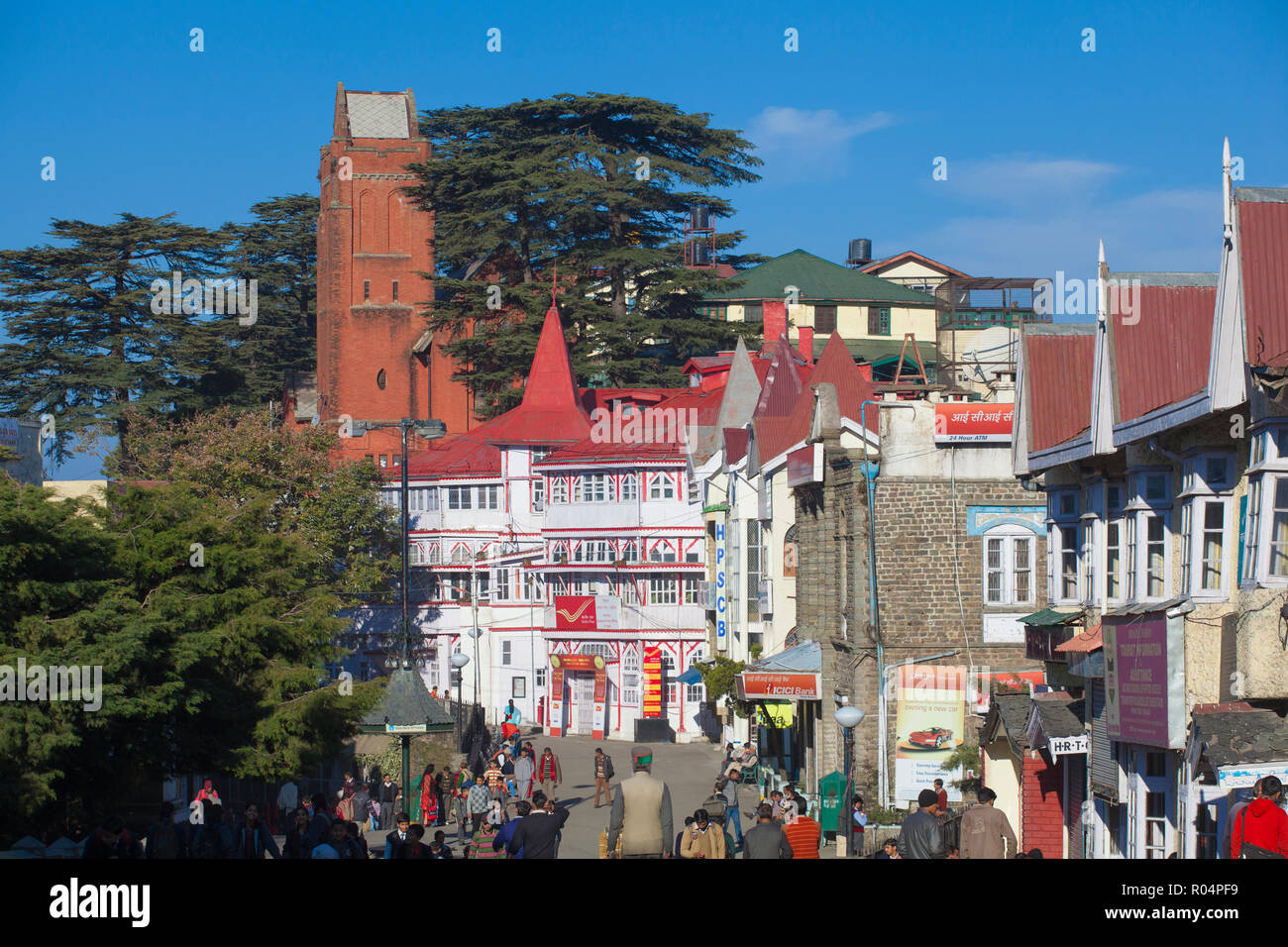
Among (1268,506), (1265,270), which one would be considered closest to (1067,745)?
(1268,506)

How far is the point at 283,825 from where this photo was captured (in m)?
30.6

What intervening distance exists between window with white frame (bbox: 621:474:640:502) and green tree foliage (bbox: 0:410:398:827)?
2392cm

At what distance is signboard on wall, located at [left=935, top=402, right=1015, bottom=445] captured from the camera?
101ft

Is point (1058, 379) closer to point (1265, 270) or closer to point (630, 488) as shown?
point (1265, 270)

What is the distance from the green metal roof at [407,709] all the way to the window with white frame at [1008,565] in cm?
1039

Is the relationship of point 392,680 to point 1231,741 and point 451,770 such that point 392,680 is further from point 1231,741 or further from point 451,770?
point 1231,741

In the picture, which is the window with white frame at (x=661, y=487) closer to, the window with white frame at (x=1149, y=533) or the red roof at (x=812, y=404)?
the red roof at (x=812, y=404)

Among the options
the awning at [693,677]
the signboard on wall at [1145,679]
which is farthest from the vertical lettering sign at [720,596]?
the signboard on wall at [1145,679]

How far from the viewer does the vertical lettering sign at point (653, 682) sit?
59.6 meters

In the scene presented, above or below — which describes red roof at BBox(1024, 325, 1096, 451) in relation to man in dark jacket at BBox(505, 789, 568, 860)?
above

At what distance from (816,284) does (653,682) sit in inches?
1472

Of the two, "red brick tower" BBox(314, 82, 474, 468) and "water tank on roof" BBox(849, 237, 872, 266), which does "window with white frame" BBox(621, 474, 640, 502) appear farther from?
"water tank on roof" BBox(849, 237, 872, 266)

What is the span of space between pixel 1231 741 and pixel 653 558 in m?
44.7

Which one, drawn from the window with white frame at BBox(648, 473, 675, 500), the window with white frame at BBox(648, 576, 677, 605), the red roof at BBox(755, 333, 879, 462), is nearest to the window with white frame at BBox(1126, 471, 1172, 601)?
the red roof at BBox(755, 333, 879, 462)
